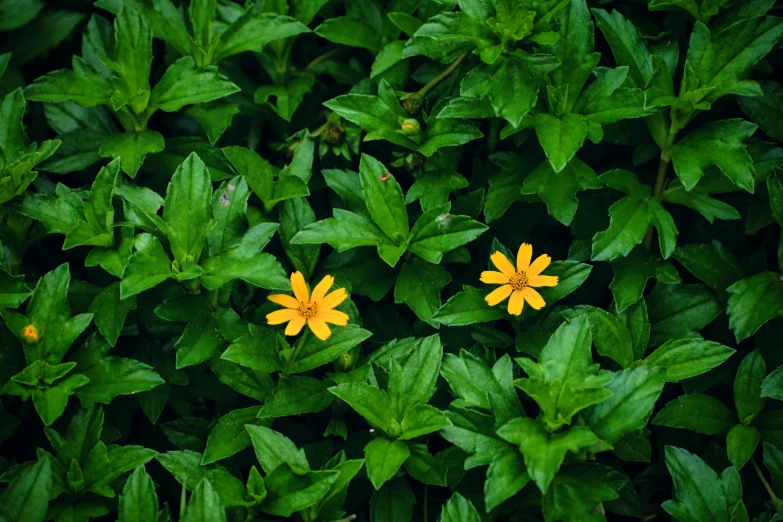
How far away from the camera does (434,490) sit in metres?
2.08

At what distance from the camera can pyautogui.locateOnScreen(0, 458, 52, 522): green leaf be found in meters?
1.71

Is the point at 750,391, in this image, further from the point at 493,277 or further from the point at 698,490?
the point at 493,277

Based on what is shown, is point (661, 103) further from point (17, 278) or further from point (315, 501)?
point (17, 278)

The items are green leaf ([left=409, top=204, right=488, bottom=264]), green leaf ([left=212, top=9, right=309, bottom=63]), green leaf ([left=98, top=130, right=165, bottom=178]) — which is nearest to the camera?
green leaf ([left=409, top=204, right=488, bottom=264])

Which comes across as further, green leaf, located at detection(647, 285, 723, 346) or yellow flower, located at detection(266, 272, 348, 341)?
green leaf, located at detection(647, 285, 723, 346)

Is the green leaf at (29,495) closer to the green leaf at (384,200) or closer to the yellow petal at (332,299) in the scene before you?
the yellow petal at (332,299)

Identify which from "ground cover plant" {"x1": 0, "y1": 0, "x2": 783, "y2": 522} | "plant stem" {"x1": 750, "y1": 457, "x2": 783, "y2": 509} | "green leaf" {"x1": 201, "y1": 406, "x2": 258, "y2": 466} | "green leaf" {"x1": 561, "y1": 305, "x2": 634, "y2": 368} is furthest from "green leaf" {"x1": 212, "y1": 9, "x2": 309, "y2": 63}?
"plant stem" {"x1": 750, "y1": 457, "x2": 783, "y2": 509}

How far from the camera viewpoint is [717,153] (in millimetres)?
1937

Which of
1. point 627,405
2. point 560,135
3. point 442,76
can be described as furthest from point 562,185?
point 627,405

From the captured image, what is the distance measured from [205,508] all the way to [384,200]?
0.89 m

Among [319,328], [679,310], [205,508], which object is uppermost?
[319,328]

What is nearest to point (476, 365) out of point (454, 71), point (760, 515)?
point (760, 515)

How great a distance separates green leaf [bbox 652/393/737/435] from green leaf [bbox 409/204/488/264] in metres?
0.65

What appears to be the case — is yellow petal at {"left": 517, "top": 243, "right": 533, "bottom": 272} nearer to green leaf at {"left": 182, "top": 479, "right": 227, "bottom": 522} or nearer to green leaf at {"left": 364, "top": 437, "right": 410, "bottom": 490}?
green leaf at {"left": 364, "top": 437, "right": 410, "bottom": 490}
